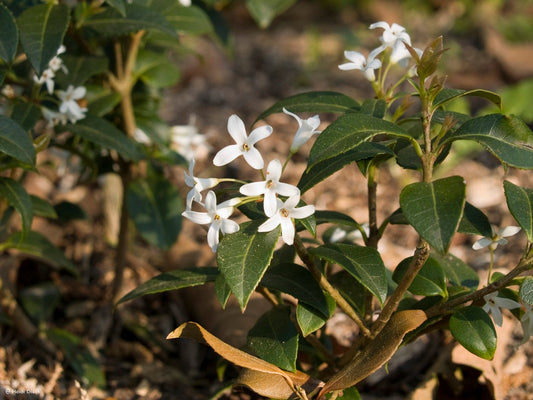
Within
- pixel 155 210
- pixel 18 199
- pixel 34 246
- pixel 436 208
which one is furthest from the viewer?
pixel 155 210

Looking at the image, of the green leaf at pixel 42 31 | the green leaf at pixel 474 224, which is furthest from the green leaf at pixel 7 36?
the green leaf at pixel 474 224

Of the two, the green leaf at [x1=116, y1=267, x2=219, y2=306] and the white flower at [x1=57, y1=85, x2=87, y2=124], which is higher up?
the white flower at [x1=57, y1=85, x2=87, y2=124]

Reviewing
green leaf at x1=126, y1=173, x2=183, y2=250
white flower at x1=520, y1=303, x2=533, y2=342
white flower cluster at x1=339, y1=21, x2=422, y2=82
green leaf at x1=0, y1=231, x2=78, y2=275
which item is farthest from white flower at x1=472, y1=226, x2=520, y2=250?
green leaf at x1=0, y1=231, x2=78, y2=275

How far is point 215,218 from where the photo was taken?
1150 millimetres

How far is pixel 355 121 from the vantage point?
3.61 ft

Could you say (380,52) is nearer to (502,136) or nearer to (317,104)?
(317,104)

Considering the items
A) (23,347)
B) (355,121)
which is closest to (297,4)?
(23,347)

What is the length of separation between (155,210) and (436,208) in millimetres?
1153

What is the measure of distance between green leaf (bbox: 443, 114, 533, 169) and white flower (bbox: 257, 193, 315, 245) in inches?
11.2

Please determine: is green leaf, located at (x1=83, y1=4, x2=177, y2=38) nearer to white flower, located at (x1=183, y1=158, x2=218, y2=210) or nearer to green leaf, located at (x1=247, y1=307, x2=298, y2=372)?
white flower, located at (x1=183, y1=158, x2=218, y2=210)

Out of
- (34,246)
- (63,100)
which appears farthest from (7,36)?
(34,246)

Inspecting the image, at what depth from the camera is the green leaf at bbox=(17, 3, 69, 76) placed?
55.9 inches

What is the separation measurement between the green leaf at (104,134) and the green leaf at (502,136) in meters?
0.87

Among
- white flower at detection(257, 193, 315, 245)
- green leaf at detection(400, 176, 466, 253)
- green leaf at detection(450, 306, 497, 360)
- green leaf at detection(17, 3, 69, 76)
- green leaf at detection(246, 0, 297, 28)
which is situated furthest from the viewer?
green leaf at detection(246, 0, 297, 28)
